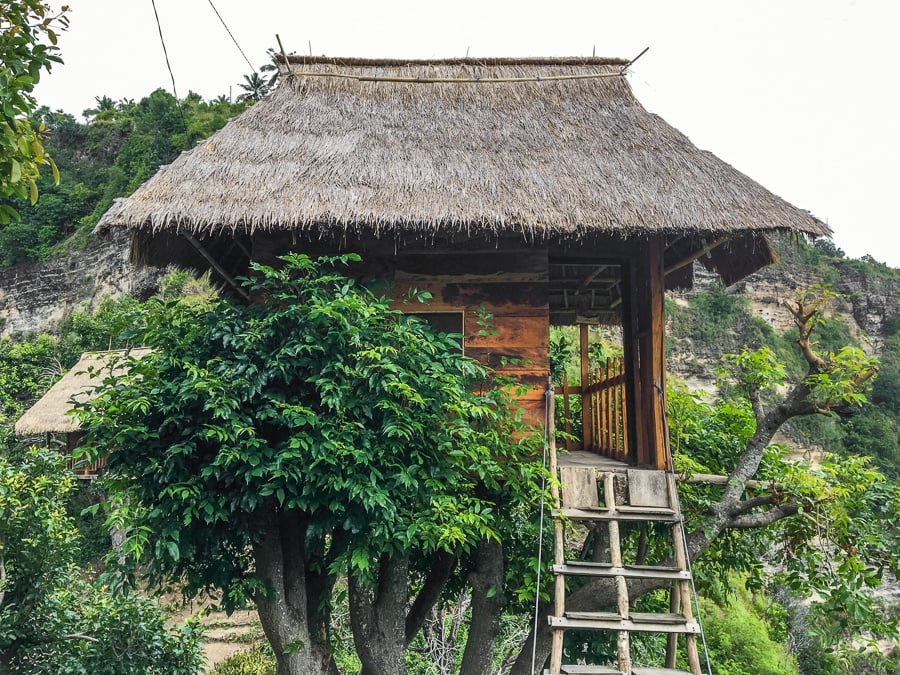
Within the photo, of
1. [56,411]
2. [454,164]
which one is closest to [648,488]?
[454,164]

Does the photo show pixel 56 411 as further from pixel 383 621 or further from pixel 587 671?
pixel 587 671

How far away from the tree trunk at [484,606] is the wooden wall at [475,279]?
176 centimetres

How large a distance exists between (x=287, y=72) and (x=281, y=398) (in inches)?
172

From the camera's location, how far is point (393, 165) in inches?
236

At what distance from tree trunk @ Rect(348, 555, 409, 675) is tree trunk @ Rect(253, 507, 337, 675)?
0.42 metres

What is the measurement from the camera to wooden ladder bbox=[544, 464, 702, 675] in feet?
14.1

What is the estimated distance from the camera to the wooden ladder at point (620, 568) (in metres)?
4.29

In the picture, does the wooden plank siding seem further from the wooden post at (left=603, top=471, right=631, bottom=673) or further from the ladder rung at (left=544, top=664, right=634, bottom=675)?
the ladder rung at (left=544, top=664, right=634, bottom=675)

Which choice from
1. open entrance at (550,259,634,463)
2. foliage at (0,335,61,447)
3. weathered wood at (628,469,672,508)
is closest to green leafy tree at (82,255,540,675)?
weathered wood at (628,469,672,508)

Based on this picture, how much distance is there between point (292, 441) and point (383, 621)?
2.40 metres

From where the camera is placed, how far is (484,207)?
5.43 meters

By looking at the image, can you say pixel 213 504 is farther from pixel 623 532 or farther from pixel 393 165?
pixel 623 532

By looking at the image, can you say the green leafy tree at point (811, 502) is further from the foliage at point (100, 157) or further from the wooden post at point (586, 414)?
the foliage at point (100, 157)

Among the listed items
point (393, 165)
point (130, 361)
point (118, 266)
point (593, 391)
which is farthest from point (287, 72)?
point (118, 266)
